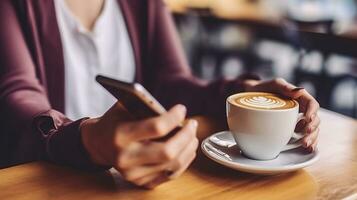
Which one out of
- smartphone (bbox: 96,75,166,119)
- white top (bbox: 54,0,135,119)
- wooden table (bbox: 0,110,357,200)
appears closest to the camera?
smartphone (bbox: 96,75,166,119)

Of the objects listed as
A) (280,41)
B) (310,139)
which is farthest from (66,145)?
(280,41)

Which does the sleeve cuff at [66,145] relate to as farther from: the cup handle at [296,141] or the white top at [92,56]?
the white top at [92,56]

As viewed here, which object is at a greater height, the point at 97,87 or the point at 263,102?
the point at 263,102

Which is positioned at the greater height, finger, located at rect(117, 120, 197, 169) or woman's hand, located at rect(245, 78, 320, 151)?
finger, located at rect(117, 120, 197, 169)

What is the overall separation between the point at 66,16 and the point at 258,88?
0.62m

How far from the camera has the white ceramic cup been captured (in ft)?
2.52

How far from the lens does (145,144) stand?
652 mm

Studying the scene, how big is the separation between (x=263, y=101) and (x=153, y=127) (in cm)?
27

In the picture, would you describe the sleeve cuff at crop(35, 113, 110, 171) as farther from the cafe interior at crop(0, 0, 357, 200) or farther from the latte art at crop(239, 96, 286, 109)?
the latte art at crop(239, 96, 286, 109)

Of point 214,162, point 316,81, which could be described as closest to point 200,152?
point 214,162

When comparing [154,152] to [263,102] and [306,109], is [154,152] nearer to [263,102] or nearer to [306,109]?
[263,102]

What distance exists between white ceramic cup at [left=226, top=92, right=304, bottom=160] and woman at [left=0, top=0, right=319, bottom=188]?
0.08 meters

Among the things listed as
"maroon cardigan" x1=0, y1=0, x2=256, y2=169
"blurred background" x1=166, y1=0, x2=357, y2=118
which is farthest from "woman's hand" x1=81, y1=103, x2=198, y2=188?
"blurred background" x1=166, y1=0, x2=357, y2=118

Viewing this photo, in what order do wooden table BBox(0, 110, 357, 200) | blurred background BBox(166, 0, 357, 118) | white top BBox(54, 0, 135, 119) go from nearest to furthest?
wooden table BBox(0, 110, 357, 200), white top BBox(54, 0, 135, 119), blurred background BBox(166, 0, 357, 118)
